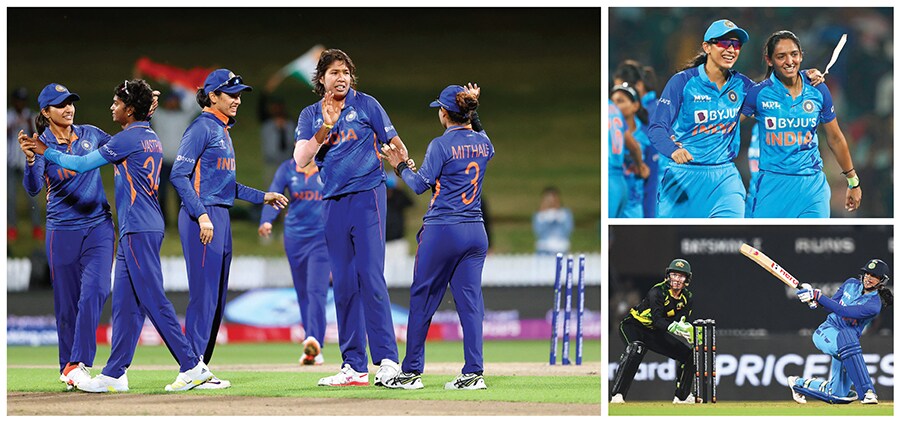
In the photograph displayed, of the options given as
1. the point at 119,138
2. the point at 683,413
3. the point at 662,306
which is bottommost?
the point at 683,413

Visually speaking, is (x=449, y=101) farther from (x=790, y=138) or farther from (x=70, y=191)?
(x=70, y=191)

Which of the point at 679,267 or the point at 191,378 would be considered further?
the point at 679,267

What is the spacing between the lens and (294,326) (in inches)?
512

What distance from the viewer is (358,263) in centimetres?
667

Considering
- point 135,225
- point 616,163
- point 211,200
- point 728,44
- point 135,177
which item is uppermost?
point 728,44

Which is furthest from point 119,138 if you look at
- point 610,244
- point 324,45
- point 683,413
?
point 324,45

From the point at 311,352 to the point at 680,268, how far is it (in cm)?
281

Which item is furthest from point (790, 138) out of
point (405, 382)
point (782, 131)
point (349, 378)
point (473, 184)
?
point (349, 378)

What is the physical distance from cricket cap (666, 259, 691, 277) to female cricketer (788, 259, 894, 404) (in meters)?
0.62

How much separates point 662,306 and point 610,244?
438mm

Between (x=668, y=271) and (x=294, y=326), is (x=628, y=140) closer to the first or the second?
(x=668, y=271)

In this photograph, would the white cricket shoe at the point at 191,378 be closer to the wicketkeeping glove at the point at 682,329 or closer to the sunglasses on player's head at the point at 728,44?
the wicketkeeping glove at the point at 682,329

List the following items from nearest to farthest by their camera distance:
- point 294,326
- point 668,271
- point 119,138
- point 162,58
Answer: point 119,138
point 668,271
point 294,326
point 162,58

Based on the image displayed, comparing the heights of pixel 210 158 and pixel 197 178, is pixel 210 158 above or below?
above
